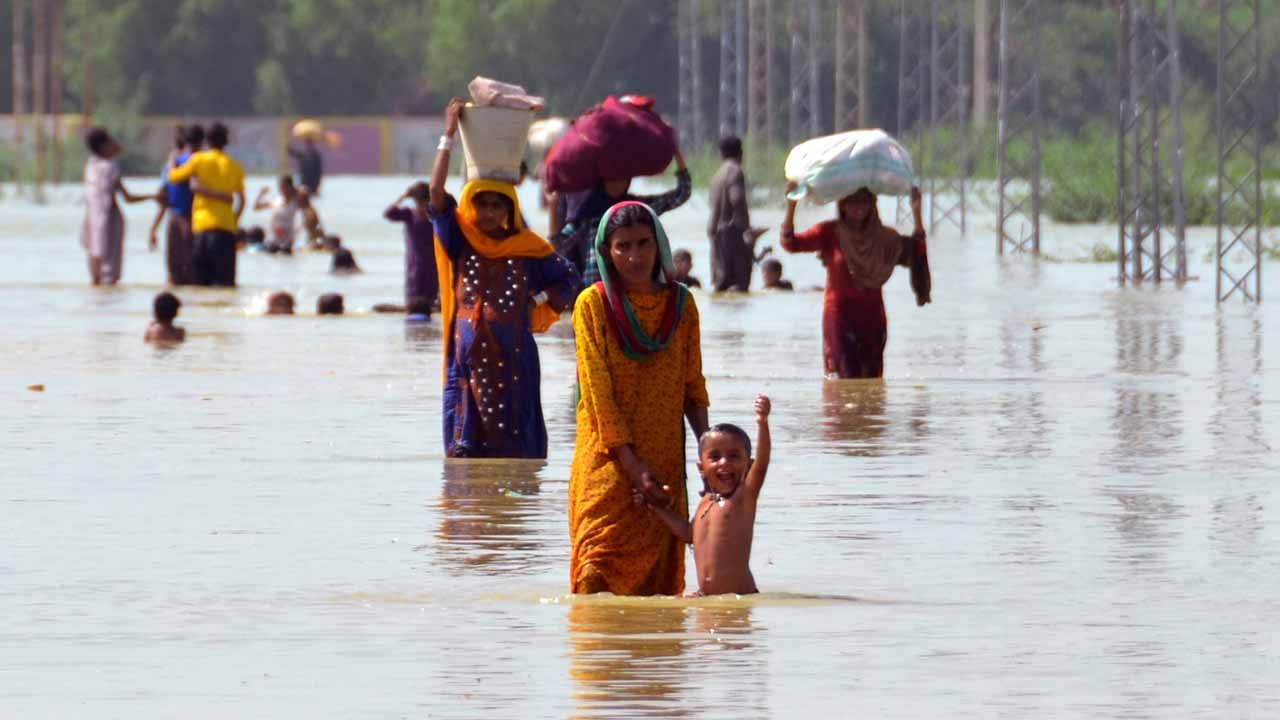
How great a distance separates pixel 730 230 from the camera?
87.7 feet

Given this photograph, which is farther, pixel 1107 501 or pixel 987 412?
pixel 987 412

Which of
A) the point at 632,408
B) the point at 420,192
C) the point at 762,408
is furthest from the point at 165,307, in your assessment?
the point at 762,408

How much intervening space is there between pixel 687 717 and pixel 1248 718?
1.20m

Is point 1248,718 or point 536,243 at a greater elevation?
point 536,243

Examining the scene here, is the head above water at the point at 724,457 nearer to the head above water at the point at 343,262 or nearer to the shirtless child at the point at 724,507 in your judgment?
the shirtless child at the point at 724,507

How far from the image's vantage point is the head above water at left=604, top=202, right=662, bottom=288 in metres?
8.30

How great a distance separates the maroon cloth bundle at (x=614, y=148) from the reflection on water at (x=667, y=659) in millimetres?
5246

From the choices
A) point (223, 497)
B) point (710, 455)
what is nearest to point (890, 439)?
point (223, 497)

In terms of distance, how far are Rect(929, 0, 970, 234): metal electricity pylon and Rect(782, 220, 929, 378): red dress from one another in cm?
2082

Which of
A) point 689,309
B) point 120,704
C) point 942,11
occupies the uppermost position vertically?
point 942,11

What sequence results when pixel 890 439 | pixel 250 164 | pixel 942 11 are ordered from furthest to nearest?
pixel 250 164 < pixel 942 11 < pixel 890 439

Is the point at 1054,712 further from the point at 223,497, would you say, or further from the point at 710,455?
the point at 223,497

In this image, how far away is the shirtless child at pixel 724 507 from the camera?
8.18 meters

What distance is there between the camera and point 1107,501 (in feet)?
36.4
